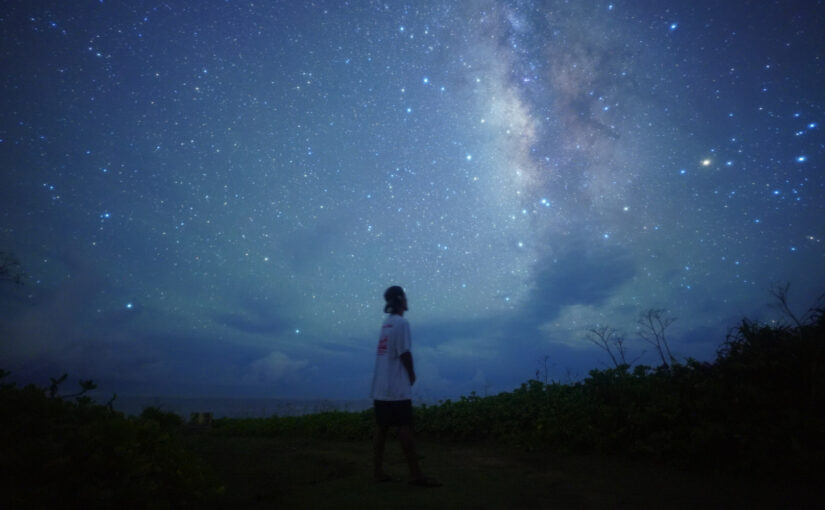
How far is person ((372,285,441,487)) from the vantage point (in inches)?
185

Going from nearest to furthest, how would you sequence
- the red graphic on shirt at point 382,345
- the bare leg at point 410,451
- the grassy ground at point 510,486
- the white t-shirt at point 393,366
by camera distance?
1. the grassy ground at point 510,486
2. the bare leg at point 410,451
3. the white t-shirt at point 393,366
4. the red graphic on shirt at point 382,345

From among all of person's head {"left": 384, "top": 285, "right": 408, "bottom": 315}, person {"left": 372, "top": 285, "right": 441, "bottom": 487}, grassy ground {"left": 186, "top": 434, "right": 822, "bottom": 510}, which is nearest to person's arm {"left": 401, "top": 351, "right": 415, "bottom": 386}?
person {"left": 372, "top": 285, "right": 441, "bottom": 487}

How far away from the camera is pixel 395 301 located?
17.1ft

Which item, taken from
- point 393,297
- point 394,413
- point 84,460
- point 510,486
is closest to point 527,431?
point 510,486

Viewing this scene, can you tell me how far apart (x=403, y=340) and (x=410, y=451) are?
1197 mm

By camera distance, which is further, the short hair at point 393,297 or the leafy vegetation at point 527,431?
the short hair at point 393,297

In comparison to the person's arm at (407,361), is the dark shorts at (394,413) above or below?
below

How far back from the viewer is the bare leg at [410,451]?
14.2ft

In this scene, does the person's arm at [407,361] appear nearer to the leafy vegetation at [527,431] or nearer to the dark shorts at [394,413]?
the dark shorts at [394,413]

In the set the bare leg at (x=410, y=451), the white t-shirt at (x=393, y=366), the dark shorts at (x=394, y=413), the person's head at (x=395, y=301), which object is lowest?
the bare leg at (x=410, y=451)

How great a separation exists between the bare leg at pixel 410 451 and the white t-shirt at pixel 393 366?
0.36 meters

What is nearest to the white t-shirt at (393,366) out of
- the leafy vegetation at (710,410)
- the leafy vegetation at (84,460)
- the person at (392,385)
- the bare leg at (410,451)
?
the person at (392,385)

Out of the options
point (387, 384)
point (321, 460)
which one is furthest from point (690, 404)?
point (321, 460)

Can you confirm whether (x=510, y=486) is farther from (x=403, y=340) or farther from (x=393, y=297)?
(x=393, y=297)
